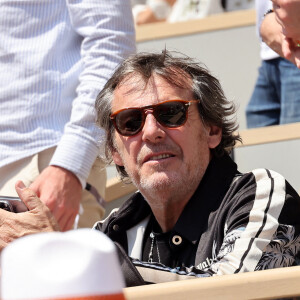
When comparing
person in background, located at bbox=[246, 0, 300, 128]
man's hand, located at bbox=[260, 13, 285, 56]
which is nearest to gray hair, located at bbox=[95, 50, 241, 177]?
man's hand, located at bbox=[260, 13, 285, 56]

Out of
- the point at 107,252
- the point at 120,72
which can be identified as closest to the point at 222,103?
the point at 120,72

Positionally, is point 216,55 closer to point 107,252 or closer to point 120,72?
point 120,72

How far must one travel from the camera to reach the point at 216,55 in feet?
18.9

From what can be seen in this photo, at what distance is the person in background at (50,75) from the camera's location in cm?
327

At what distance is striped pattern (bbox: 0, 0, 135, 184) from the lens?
3.27 m

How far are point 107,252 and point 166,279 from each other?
53.6 inches

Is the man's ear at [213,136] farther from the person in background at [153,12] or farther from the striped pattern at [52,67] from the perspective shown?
the person in background at [153,12]

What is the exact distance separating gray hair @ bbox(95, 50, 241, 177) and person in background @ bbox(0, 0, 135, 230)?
19 centimetres

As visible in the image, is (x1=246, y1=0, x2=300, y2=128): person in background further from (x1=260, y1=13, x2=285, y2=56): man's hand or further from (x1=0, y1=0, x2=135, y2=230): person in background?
(x1=0, y1=0, x2=135, y2=230): person in background

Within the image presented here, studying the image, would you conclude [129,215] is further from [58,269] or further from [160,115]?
[58,269]

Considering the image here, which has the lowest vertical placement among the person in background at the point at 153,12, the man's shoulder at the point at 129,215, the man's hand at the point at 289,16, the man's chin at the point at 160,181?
the person in background at the point at 153,12

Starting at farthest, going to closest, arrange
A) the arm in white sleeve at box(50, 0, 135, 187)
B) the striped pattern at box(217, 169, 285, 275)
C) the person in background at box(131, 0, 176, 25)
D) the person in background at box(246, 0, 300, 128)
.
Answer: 1. the person in background at box(131, 0, 176, 25)
2. the person in background at box(246, 0, 300, 128)
3. the arm in white sleeve at box(50, 0, 135, 187)
4. the striped pattern at box(217, 169, 285, 275)

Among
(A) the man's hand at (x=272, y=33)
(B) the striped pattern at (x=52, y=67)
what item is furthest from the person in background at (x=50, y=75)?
(A) the man's hand at (x=272, y=33)

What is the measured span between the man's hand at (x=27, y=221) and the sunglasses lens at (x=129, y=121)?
387 mm
